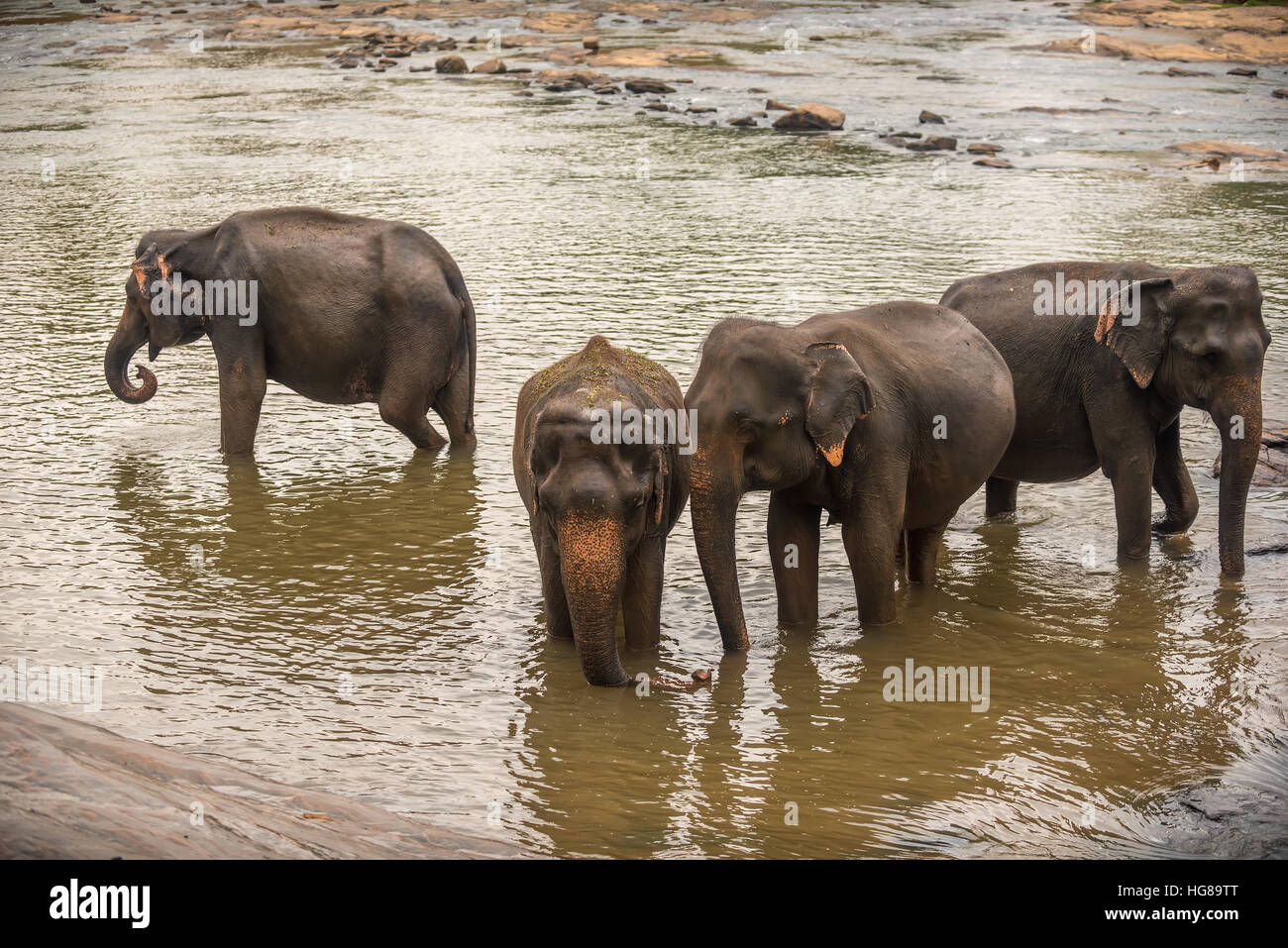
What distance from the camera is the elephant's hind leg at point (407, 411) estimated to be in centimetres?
1135

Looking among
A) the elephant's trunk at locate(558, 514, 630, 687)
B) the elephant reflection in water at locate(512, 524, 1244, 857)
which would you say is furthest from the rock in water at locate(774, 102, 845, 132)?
the elephant's trunk at locate(558, 514, 630, 687)

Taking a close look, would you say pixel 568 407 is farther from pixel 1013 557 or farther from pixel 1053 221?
pixel 1053 221

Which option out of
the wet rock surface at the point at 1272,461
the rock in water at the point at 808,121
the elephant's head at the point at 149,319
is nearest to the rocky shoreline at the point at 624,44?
the rock in water at the point at 808,121

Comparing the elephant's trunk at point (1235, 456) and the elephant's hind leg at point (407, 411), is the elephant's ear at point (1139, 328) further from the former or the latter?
Result: the elephant's hind leg at point (407, 411)

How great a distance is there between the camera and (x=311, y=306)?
1119 centimetres

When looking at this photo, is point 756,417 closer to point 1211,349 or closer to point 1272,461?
point 1211,349

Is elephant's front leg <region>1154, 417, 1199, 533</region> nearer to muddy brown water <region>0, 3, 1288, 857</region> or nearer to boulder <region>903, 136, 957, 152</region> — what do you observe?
muddy brown water <region>0, 3, 1288, 857</region>

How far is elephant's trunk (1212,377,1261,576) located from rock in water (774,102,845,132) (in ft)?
68.7

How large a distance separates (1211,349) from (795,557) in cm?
277

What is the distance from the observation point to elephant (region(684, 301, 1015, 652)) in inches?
298

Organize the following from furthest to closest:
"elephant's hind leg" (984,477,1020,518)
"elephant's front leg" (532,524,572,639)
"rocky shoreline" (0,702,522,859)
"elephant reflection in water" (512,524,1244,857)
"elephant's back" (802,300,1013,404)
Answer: "elephant's hind leg" (984,477,1020,518)
"elephant's back" (802,300,1013,404)
"elephant's front leg" (532,524,572,639)
"elephant reflection in water" (512,524,1244,857)
"rocky shoreline" (0,702,522,859)

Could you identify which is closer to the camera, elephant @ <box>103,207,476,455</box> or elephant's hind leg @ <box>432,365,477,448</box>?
elephant @ <box>103,207,476,455</box>

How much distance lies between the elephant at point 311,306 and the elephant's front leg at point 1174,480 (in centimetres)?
499

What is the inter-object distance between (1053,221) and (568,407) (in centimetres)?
1505
